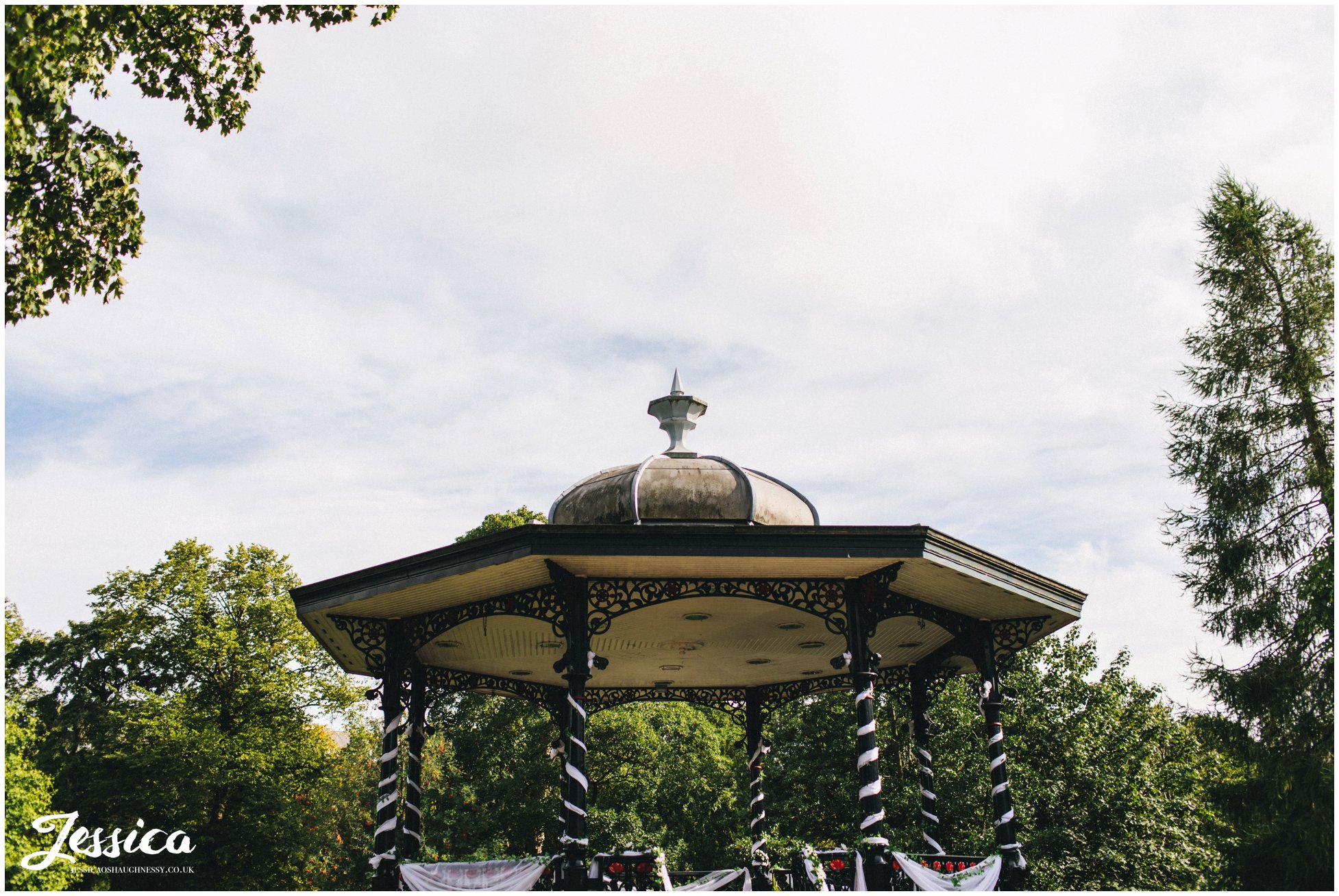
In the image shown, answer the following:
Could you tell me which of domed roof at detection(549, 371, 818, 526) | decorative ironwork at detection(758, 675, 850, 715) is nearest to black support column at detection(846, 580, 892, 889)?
domed roof at detection(549, 371, 818, 526)

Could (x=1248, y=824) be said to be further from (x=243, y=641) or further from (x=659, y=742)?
(x=243, y=641)

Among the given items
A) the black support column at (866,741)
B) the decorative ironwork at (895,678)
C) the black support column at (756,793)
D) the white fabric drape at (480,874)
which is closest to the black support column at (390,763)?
the white fabric drape at (480,874)

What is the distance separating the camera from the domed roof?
1133 centimetres

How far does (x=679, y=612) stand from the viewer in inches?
474

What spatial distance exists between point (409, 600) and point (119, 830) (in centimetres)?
2148

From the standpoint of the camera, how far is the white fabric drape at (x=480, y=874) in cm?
1112

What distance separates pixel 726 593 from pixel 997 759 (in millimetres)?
4383

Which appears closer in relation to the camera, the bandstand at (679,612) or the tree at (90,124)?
the tree at (90,124)

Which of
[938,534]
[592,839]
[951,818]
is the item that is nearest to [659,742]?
[592,839]

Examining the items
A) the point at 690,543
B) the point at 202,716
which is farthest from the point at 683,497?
the point at 202,716

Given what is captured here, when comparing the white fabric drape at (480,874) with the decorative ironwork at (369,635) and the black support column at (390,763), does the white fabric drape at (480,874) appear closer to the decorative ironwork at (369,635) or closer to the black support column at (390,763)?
the black support column at (390,763)

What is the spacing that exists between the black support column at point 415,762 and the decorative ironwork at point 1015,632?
326 inches

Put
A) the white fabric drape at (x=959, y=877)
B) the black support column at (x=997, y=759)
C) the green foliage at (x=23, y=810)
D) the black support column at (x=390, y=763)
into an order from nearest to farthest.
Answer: the white fabric drape at (x=959, y=877) → the black support column at (x=997, y=759) → the black support column at (x=390, y=763) → the green foliage at (x=23, y=810)

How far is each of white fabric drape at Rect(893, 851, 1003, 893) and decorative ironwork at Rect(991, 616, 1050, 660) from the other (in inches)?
115
